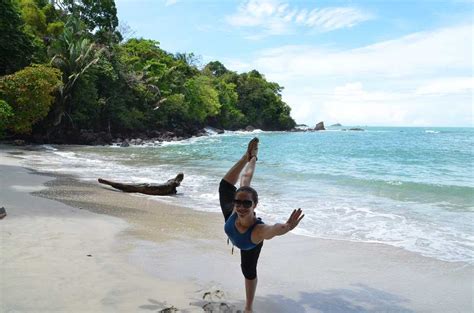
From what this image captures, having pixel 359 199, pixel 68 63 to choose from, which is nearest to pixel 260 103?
pixel 68 63

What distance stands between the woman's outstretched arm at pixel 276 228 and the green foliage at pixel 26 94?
21.6 m

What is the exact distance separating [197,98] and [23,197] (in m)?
45.8

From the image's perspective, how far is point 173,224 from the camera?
7695 millimetres

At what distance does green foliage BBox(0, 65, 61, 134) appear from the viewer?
838 inches

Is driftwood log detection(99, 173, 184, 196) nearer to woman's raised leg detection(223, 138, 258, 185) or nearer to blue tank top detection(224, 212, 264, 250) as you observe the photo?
woman's raised leg detection(223, 138, 258, 185)

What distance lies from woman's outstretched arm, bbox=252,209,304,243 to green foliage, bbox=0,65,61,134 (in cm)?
2157

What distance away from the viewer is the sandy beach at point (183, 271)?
160 inches

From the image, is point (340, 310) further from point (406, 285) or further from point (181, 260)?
point (181, 260)

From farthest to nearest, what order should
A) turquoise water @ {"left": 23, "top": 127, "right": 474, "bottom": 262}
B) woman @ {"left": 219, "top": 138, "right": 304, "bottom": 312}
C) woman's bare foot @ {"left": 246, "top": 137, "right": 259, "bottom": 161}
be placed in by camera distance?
1. turquoise water @ {"left": 23, "top": 127, "right": 474, "bottom": 262}
2. woman's bare foot @ {"left": 246, "top": 137, "right": 259, "bottom": 161}
3. woman @ {"left": 219, "top": 138, "right": 304, "bottom": 312}

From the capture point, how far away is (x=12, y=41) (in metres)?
24.3

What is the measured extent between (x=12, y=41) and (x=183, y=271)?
24633 mm

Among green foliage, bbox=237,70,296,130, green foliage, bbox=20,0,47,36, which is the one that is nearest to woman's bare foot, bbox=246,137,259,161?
green foliage, bbox=20,0,47,36

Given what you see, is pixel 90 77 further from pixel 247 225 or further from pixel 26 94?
pixel 247 225

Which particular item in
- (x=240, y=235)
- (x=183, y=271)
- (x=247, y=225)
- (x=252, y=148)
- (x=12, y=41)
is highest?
(x=12, y=41)
